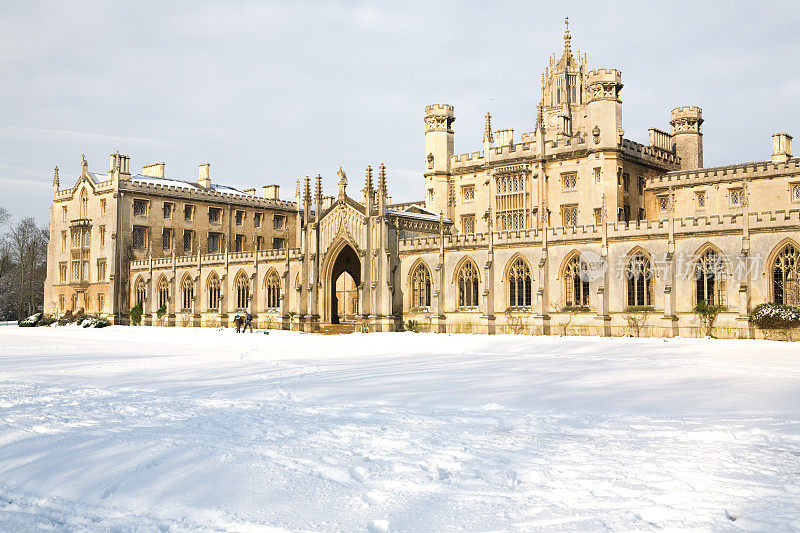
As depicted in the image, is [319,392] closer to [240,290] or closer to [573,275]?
[573,275]

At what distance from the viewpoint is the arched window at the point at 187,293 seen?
196 ft

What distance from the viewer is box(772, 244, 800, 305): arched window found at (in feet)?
105

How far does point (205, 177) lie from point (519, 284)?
39.6 meters

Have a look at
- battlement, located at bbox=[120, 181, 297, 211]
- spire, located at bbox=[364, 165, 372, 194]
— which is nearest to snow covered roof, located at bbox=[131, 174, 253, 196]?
battlement, located at bbox=[120, 181, 297, 211]

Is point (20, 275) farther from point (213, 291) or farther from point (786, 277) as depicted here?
point (786, 277)

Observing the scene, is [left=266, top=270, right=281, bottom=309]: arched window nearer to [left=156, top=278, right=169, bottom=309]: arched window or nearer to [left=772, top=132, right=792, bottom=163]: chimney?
[left=156, top=278, right=169, bottom=309]: arched window

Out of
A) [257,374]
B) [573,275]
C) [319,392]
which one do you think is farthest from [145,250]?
[319,392]

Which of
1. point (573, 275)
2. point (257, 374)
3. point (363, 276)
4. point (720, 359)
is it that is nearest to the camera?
point (257, 374)

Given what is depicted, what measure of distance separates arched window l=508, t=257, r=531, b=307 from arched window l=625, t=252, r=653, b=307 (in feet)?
17.9

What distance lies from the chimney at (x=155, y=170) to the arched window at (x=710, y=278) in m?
51.1

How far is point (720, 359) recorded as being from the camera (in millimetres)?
22156

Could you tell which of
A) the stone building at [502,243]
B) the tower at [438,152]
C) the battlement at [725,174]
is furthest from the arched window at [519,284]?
the tower at [438,152]

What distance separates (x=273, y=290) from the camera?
5359 cm

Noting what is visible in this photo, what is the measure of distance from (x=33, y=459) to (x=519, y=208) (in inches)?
1697
